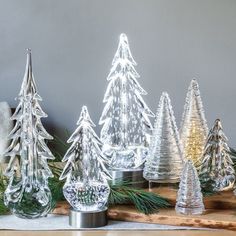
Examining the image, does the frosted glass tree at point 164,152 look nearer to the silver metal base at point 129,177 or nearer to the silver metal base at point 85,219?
the silver metal base at point 129,177

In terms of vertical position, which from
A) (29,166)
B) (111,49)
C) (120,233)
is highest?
(111,49)

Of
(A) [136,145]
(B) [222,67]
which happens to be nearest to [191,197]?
(A) [136,145]

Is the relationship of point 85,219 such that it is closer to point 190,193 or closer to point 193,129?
point 190,193

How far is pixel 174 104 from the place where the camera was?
2.14m

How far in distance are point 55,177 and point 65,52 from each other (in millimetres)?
1174

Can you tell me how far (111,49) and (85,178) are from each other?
126 centimetres

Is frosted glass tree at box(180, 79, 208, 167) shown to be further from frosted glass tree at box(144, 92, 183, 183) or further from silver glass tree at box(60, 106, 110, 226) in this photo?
silver glass tree at box(60, 106, 110, 226)

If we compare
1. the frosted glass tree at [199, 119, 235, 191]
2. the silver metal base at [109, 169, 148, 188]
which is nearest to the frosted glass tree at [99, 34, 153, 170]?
the silver metal base at [109, 169, 148, 188]

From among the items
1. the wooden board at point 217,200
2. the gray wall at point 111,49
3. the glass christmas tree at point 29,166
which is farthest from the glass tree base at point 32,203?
the gray wall at point 111,49

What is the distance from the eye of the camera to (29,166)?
1.05m

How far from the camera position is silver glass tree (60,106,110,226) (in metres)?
1.01

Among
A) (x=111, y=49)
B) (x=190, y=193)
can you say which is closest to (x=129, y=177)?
(x=190, y=193)

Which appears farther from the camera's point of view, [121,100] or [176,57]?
[176,57]

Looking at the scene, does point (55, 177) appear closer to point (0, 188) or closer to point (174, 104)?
point (0, 188)
